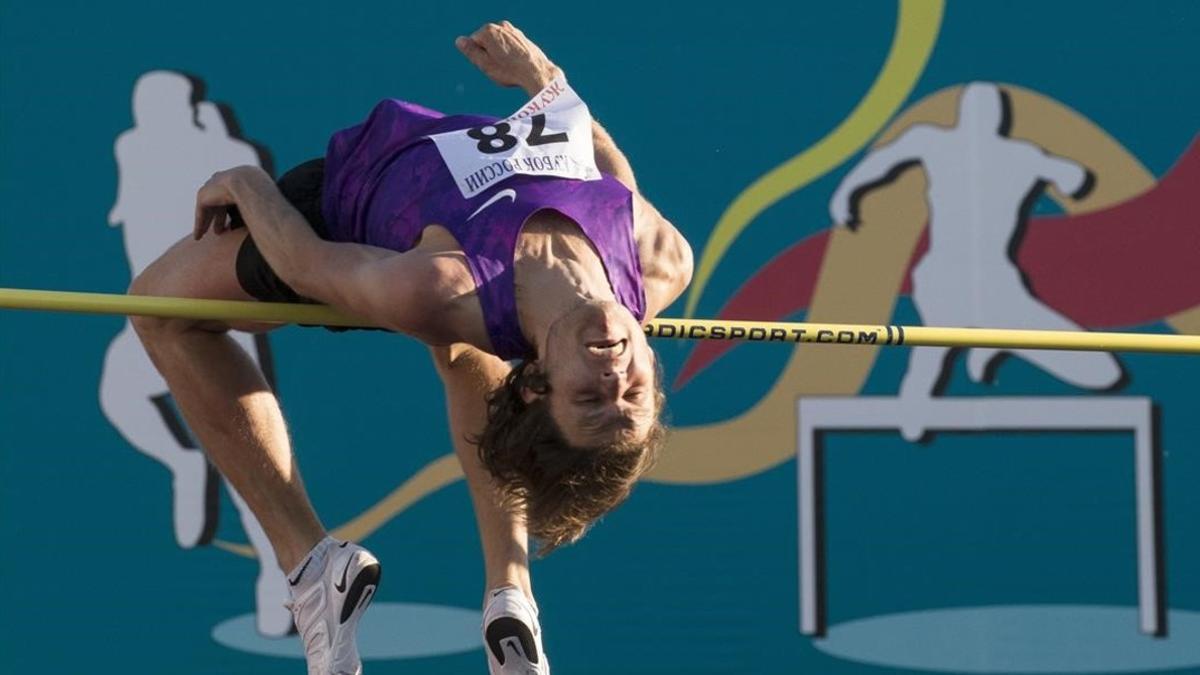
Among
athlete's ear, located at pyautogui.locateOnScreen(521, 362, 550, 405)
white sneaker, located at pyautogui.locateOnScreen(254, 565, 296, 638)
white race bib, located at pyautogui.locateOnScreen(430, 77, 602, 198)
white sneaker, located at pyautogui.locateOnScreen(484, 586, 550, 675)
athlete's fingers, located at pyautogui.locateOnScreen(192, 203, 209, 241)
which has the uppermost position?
white race bib, located at pyautogui.locateOnScreen(430, 77, 602, 198)

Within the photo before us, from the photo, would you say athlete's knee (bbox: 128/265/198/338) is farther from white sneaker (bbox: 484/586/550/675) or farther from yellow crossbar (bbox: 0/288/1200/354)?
white sneaker (bbox: 484/586/550/675)

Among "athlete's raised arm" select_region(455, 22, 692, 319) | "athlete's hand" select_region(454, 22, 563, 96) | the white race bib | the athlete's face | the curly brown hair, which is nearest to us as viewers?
the athlete's face

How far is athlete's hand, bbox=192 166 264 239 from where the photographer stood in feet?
13.2

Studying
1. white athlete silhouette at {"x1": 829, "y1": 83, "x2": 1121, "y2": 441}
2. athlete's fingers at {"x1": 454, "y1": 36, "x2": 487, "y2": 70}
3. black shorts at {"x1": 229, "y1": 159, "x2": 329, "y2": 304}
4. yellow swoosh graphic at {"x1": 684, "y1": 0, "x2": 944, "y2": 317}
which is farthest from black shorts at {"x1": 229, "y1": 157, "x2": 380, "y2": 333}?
white athlete silhouette at {"x1": 829, "y1": 83, "x2": 1121, "y2": 441}

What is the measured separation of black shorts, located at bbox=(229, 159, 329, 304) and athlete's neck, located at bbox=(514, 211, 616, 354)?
451 millimetres

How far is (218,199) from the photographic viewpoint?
13.3 ft

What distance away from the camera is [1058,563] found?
557 cm

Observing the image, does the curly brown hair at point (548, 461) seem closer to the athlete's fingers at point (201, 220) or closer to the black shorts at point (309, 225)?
the black shorts at point (309, 225)

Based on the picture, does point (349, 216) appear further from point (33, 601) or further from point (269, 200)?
point (33, 601)

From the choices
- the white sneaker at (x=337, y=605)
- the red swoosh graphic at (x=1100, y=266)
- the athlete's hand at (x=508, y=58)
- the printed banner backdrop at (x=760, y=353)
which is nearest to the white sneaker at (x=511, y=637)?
the white sneaker at (x=337, y=605)

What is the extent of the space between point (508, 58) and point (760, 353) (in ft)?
4.78

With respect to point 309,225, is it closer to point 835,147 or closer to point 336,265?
point 336,265

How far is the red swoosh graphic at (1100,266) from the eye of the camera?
5.57 metres

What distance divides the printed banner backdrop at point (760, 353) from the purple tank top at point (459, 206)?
1.37m
